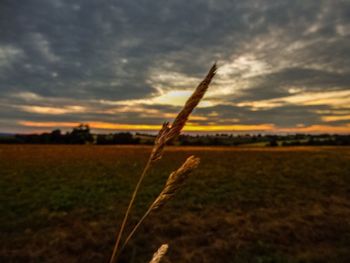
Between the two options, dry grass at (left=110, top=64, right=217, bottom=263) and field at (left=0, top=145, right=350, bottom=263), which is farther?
field at (left=0, top=145, right=350, bottom=263)

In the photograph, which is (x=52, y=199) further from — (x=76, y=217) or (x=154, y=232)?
(x=154, y=232)

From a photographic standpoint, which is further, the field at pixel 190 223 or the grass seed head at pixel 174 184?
the field at pixel 190 223

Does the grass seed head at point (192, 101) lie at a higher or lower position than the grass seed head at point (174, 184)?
higher

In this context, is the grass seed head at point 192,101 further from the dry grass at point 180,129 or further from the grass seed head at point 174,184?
the grass seed head at point 174,184

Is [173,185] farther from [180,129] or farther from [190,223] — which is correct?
[190,223]

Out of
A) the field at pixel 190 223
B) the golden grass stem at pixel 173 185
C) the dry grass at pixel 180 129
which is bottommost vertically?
the field at pixel 190 223

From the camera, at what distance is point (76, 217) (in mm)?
9211

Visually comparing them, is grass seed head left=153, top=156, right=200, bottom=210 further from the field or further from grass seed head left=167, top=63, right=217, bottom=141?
the field

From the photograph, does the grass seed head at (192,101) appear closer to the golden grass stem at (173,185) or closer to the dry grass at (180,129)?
the dry grass at (180,129)

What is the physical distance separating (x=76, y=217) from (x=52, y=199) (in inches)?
118

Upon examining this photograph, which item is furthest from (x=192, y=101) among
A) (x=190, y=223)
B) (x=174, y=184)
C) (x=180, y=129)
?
(x=190, y=223)

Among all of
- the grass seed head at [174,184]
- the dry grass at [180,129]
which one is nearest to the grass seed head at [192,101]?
the dry grass at [180,129]

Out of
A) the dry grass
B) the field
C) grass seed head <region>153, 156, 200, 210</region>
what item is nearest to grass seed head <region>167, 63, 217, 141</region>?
the dry grass

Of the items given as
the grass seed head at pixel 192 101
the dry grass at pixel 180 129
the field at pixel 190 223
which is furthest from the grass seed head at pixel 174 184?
A: the field at pixel 190 223
